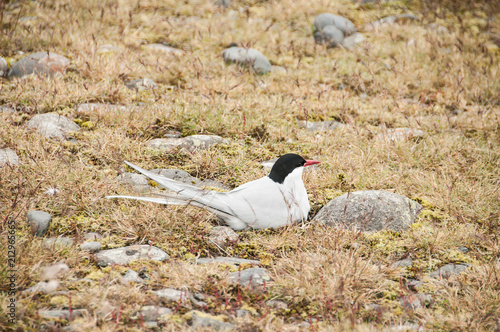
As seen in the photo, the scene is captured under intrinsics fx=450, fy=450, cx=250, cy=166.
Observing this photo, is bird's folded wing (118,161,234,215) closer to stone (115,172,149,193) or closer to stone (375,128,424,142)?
stone (115,172,149,193)

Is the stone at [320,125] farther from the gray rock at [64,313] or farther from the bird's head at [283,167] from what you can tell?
the gray rock at [64,313]

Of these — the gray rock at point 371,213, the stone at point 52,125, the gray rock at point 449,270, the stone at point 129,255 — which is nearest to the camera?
the stone at point 129,255

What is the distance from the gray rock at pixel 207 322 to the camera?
7.97 ft

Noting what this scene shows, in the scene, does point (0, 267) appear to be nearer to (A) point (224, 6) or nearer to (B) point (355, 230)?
(B) point (355, 230)

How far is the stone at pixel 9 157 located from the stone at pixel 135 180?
33.9 inches

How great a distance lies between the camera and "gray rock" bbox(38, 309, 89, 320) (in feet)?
7.77

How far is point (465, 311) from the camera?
8.64 ft

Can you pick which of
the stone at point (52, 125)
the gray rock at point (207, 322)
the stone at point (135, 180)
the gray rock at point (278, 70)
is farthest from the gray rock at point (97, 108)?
the gray rock at point (207, 322)

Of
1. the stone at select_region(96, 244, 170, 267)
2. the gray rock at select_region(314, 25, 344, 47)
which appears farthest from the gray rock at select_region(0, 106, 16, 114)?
the gray rock at select_region(314, 25, 344, 47)

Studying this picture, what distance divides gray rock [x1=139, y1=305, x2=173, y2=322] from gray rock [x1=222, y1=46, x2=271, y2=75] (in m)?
4.49

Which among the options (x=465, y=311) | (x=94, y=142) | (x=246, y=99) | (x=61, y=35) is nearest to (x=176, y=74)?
(x=246, y=99)

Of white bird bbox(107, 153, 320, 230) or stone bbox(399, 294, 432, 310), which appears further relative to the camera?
white bird bbox(107, 153, 320, 230)

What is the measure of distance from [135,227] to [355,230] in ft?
5.31

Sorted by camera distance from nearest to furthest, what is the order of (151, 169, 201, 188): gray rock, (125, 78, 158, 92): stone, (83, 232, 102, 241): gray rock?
(83, 232, 102, 241): gray rock
(151, 169, 201, 188): gray rock
(125, 78, 158, 92): stone
